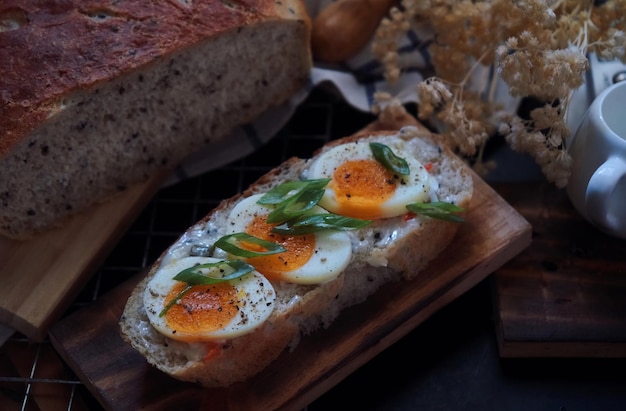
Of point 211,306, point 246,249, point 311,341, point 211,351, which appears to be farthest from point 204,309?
point 311,341

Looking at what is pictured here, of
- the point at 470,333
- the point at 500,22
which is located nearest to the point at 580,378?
the point at 470,333

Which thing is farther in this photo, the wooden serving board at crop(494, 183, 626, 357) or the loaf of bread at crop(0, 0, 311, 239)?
the loaf of bread at crop(0, 0, 311, 239)

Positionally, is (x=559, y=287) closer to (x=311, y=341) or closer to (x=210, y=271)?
(x=311, y=341)

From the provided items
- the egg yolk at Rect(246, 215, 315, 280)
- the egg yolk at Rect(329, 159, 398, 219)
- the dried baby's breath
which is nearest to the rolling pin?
the dried baby's breath

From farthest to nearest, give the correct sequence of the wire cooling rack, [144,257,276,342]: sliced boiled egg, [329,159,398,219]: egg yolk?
the wire cooling rack < [329,159,398,219]: egg yolk < [144,257,276,342]: sliced boiled egg

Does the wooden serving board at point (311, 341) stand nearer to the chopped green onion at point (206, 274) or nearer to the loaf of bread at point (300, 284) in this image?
the loaf of bread at point (300, 284)

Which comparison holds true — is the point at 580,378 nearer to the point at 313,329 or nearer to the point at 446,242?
the point at 446,242

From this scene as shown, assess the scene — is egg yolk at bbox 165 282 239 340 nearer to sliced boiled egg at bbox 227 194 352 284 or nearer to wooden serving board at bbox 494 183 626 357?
sliced boiled egg at bbox 227 194 352 284
